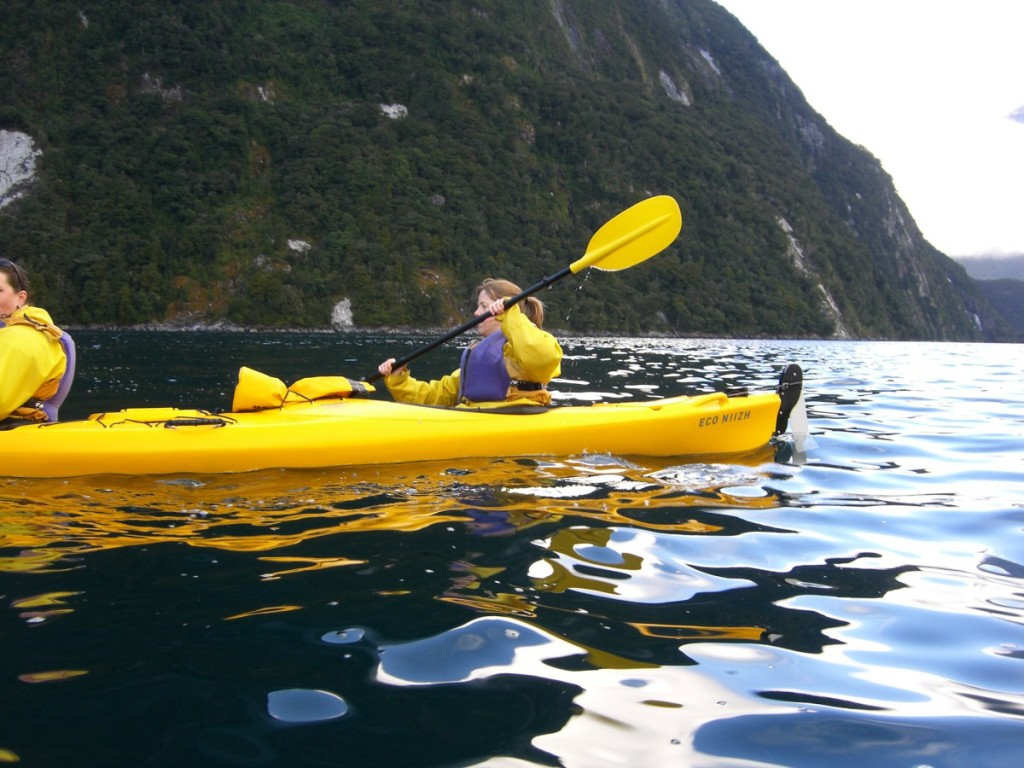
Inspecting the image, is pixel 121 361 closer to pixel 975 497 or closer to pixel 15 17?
pixel 975 497

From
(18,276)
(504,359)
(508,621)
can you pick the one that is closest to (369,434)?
(504,359)

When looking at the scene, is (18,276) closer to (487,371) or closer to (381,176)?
(487,371)

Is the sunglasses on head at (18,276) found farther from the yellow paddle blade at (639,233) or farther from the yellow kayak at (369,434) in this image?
the yellow paddle blade at (639,233)

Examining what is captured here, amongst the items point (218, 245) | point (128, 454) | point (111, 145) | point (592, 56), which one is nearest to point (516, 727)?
point (128, 454)

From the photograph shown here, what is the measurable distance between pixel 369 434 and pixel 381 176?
67.5 m

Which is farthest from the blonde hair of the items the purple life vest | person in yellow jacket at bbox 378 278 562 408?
the purple life vest

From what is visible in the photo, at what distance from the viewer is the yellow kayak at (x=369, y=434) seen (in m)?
4.72

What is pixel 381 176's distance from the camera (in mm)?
69188

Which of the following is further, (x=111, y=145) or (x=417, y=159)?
(x=417, y=159)

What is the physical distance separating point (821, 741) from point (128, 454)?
4.24 m

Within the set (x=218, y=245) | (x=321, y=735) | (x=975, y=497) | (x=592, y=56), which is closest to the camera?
(x=321, y=735)

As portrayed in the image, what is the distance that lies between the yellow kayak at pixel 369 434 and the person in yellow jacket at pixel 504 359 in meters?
0.28

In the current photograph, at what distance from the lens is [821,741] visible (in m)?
1.91

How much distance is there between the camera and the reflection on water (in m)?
1.88
